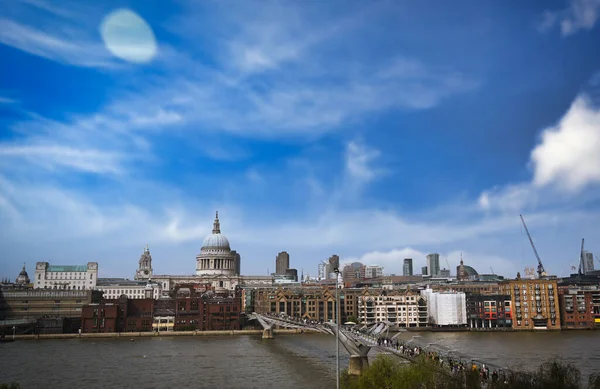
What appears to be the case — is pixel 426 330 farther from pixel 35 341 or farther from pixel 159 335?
pixel 35 341

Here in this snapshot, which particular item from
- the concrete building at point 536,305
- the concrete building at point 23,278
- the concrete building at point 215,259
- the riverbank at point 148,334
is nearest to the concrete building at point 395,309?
the riverbank at point 148,334

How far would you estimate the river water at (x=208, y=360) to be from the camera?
152 feet

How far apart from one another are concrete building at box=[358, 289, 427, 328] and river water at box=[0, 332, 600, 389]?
1173 inches

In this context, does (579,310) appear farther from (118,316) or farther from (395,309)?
(118,316)

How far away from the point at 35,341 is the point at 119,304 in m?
16.0

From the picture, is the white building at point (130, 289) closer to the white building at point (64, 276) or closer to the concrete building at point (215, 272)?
the white building at point (64, 276)

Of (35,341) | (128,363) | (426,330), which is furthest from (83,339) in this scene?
(426,330)

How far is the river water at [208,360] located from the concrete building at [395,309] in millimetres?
29806

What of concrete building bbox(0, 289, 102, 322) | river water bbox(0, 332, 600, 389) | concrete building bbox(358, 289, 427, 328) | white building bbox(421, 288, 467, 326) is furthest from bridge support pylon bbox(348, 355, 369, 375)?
concrete building bbox(0, 289, 102, 322)

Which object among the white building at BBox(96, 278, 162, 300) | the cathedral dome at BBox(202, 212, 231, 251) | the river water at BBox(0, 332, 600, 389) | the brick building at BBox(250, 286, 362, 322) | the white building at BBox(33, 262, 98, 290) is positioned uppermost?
the cathedral dome at BBox(202, 212, 231, 251)

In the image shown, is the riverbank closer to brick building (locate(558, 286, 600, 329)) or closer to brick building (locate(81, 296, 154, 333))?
brick building (locate(81, 296, 154, 333))

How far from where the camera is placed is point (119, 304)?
331 feet

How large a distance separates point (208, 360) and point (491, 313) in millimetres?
66002

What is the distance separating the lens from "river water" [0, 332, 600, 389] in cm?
4631
